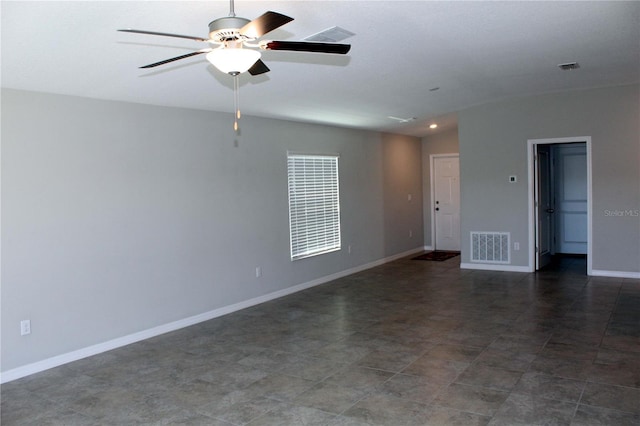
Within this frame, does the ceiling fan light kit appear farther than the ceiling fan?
Yes

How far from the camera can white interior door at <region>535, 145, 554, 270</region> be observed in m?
Result: 7.79

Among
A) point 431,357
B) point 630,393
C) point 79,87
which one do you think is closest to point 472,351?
point 431,357

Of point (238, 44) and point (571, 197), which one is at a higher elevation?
point (238, 44)

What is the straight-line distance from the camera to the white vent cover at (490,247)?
7.85 meters

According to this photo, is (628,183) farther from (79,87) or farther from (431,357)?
(79,87)

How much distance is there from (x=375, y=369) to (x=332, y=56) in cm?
255

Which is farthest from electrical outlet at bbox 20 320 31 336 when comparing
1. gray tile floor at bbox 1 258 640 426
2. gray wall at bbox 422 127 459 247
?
gray wall at bbox 422 127 459 247

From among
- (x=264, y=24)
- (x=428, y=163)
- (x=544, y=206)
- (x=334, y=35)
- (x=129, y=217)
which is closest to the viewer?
(x=264, y=24)

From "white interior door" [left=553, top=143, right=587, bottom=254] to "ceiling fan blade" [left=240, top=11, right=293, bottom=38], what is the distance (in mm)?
8003

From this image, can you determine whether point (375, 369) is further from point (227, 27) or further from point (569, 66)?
point (569, 66)

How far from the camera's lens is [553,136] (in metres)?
7.33

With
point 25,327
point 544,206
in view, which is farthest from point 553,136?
point 25,327

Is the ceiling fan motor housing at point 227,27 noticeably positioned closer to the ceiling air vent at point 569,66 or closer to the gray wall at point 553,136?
the ceiling air vent at point 569,66

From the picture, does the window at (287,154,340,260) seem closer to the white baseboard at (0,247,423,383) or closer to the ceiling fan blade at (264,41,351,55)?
the white baseboard at (0,247,423,383)
